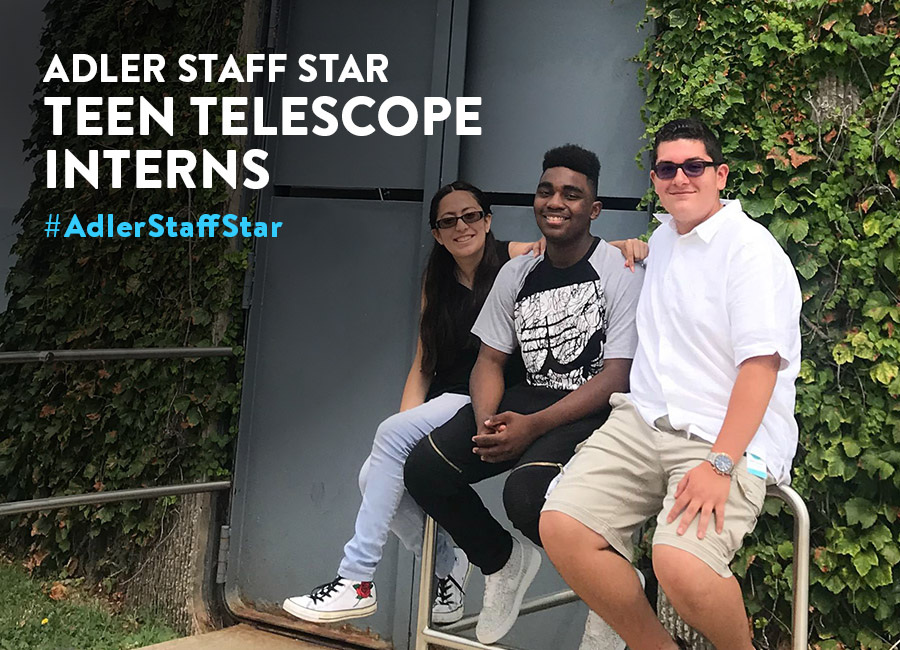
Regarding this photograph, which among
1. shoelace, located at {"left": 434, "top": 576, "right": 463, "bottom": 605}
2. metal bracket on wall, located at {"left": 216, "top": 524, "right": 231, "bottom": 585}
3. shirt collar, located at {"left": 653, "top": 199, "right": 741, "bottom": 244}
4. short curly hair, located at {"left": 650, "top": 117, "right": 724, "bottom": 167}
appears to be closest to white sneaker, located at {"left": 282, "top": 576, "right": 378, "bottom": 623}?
shoelace, located at {"left": 434, "top": 576, "right": 463, "bottom": 605}

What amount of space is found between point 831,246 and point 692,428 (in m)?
0.82

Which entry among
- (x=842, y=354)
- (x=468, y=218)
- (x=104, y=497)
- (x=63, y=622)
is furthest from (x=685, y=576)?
(x=63, y=622)

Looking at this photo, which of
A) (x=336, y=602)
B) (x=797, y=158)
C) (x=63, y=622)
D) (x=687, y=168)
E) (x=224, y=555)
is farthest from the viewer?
(x=63, y=622)

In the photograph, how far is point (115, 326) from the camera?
422 cm

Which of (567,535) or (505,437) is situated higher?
(505,437)

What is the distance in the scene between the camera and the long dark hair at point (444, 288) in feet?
10.2

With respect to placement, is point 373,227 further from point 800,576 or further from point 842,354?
point 800,576

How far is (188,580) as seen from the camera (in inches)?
154

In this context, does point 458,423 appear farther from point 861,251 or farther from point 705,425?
point 861,251

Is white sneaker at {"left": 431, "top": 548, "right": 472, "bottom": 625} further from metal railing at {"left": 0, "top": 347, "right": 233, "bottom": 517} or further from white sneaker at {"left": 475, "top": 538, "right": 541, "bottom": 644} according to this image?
metal railing at {"left": 0, "top": 347, "right": 233, "bottom": 517}

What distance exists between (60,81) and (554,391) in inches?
116

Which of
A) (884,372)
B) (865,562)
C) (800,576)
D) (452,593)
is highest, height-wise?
(884,372)

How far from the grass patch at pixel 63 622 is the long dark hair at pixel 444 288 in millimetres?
1658

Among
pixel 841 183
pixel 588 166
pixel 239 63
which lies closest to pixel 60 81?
pixel 239 63
